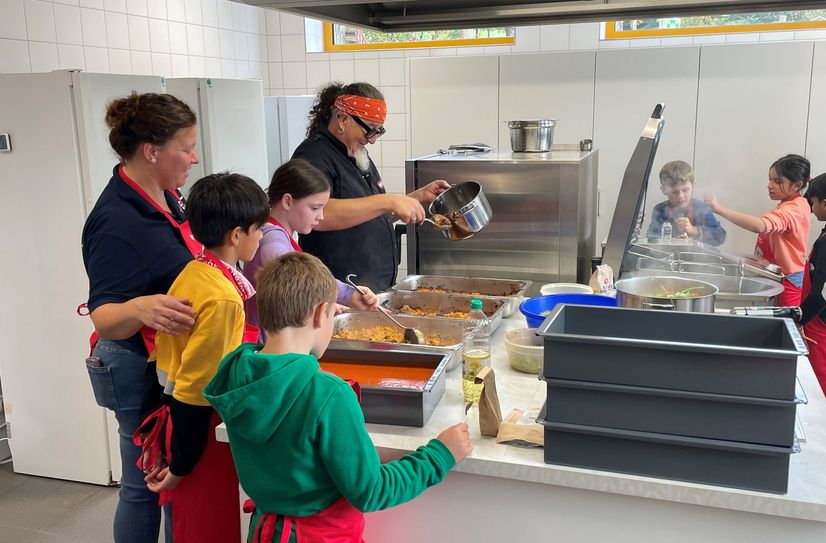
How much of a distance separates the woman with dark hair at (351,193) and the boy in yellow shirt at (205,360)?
746mm

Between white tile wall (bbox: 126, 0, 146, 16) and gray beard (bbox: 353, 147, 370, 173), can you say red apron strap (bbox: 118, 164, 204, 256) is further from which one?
white tile wall (bbox: 126, 0, 146, 16)

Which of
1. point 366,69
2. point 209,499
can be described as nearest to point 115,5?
point 366,69

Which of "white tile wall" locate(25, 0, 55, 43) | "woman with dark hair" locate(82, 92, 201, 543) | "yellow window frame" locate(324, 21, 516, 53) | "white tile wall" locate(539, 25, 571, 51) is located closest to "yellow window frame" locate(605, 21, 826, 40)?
"white tile wall" locate(539, 25, 571, 51)

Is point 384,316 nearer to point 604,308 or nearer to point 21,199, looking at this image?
point 604,308

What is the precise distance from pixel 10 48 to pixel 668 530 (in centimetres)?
358

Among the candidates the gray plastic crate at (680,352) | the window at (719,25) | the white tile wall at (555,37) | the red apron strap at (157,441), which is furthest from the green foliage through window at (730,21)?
the red apron strap at (157,441)

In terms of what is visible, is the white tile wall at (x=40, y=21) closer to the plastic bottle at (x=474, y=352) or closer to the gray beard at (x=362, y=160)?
the gray beard at (x=362, y=160)

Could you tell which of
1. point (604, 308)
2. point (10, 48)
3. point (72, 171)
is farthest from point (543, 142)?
point (10, 48)

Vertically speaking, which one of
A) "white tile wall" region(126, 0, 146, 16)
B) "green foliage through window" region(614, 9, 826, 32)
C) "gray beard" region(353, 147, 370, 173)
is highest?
"white tile wall" region(126, 0, 146, 16)

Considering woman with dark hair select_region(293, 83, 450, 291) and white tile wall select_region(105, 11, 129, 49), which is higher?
white tile wall select_region(105, 11, 129, 49)

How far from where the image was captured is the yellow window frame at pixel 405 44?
17.1ft

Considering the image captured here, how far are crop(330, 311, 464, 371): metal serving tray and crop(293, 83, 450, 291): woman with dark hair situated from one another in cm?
43

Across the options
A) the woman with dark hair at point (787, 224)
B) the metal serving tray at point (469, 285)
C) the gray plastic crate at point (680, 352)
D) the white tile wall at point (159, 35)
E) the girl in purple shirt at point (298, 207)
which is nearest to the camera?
the gray plastic crate at point (680, 352)

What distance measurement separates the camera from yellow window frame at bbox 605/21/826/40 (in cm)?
458
